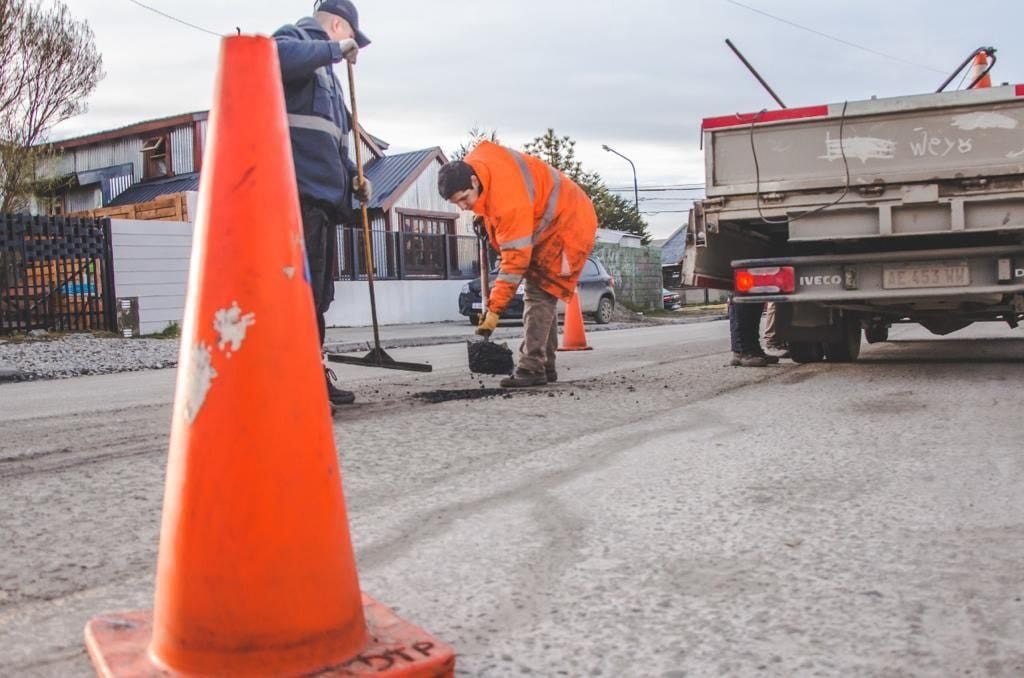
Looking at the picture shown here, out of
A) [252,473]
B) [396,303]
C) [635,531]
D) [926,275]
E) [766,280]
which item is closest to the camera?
[252,473]

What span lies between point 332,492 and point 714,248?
5.83m

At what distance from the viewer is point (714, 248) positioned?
7156 mm

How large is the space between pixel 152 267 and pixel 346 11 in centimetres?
1312

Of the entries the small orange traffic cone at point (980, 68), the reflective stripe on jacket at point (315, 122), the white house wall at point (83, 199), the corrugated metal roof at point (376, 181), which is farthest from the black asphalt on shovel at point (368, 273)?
the white house wall at point (83, 199)

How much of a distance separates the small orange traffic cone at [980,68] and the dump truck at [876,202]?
2085mm

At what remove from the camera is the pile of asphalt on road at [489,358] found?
684 centimetres

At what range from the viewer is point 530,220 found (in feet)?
18.7

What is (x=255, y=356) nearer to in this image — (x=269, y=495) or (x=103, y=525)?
(x=269, y=495)

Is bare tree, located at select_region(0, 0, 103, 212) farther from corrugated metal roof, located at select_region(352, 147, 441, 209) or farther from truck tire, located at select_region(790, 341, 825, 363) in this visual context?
truck tire, located at select_region(790, 341, 825, 363)

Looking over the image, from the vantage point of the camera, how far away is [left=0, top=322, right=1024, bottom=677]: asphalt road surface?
182cm

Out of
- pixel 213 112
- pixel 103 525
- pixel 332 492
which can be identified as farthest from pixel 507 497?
pixel 213 112

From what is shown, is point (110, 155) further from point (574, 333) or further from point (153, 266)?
point (574, 333)

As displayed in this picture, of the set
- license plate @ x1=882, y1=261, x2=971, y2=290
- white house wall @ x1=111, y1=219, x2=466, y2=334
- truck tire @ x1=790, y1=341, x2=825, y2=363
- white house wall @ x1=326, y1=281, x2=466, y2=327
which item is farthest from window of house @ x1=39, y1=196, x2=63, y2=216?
license plate @ x1=882, y1=261, x2=971, y2=290

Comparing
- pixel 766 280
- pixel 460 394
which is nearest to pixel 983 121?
pixel 766 280
